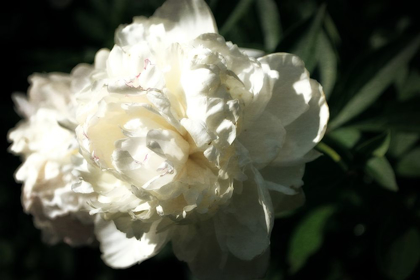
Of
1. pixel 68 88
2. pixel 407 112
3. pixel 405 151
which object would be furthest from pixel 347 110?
pixel 68 88

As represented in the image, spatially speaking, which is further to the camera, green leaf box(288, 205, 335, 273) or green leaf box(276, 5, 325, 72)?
green leaf box(288, 205, 335, 273)

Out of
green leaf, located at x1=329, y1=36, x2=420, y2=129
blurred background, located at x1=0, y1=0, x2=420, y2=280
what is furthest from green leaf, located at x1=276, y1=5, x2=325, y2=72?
green leaf, located at x1=329, y1=36, x2=420, y2=129

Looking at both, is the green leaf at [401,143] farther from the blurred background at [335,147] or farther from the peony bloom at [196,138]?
the peony bloom at [196,138]

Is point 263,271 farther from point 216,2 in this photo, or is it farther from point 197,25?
point 216,2

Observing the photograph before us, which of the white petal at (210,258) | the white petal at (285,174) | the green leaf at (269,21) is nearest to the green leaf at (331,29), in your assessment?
the green leaf at (269,21)

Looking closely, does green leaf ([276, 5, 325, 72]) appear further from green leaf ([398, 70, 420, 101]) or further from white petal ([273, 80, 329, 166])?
green leaf ([398, 70, 420, 101])

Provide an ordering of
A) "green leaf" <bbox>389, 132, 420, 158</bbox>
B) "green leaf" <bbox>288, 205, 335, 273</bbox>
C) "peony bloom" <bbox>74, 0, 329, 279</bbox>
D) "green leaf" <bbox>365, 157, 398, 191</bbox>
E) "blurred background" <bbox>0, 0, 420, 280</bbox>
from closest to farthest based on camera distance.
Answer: "peony bloom" <bbox>74, 0, 329, 279</bbox>
"green leaf" <bbox>365, 157, 398, 191</bbox>
"blurred background" <bbox>0, 0, 420, 280</bbox>
"green leaf" <bbox>288, 205, 335, 273</bbox>
"green leaf" <bbox>389, 132, 420, 158</bbox>

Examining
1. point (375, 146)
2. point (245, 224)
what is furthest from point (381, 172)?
point (245, 224)

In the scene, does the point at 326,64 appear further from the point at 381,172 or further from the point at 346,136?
the point at 381,172
